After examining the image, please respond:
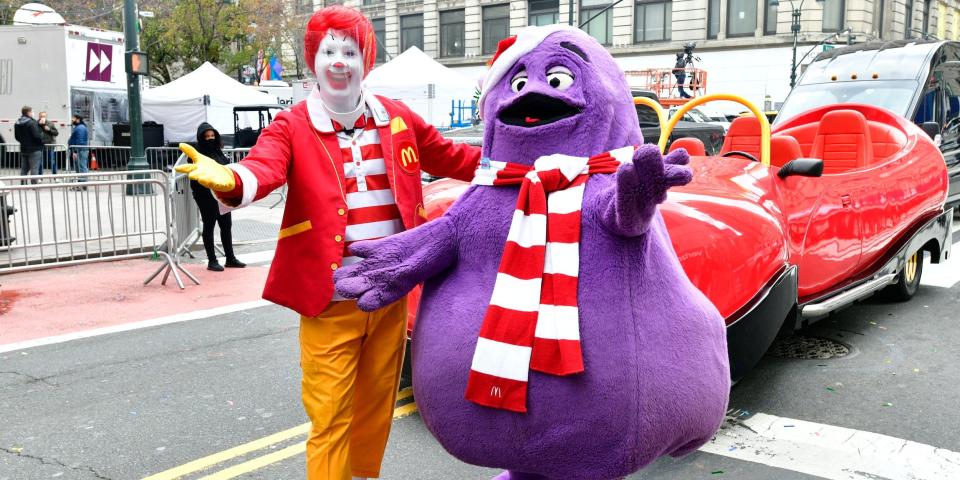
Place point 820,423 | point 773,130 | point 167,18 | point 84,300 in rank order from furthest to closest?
point 167,18 → point 773,130 → point 84,300 → point 820,423

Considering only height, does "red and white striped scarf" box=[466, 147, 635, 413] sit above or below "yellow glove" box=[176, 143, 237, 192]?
below

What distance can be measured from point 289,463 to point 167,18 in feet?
112

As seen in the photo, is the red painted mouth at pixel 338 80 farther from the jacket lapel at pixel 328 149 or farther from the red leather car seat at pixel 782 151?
the red leather car seat at pixel 782 151

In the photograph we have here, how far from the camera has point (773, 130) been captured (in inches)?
349

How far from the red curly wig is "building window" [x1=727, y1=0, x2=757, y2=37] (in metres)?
39.2

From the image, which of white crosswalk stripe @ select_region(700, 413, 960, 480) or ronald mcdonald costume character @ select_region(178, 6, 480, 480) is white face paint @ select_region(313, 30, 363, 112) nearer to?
ronald mcdonald costume character @ select_region(178, 6, 480, 480)

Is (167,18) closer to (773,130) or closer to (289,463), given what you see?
(773,130)

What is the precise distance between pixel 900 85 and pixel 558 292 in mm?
10683

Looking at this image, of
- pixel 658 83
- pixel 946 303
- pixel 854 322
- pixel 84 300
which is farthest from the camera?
pixel 658 83

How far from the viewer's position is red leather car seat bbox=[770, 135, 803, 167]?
6.20 m

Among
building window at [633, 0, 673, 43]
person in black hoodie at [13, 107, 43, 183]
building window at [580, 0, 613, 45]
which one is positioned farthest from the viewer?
building window at [580, 0, 613, 45]

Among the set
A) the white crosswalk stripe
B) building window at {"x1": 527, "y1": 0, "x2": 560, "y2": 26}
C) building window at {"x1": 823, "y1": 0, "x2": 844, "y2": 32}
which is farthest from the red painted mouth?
building window at {"x1": 527, "y1": 0, "x2": 560, "y2": 26}

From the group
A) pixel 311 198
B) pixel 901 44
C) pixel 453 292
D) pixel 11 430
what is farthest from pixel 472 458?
pixel 901 44

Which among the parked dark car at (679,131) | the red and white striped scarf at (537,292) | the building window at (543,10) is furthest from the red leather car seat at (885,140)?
the building window at (543,10)
